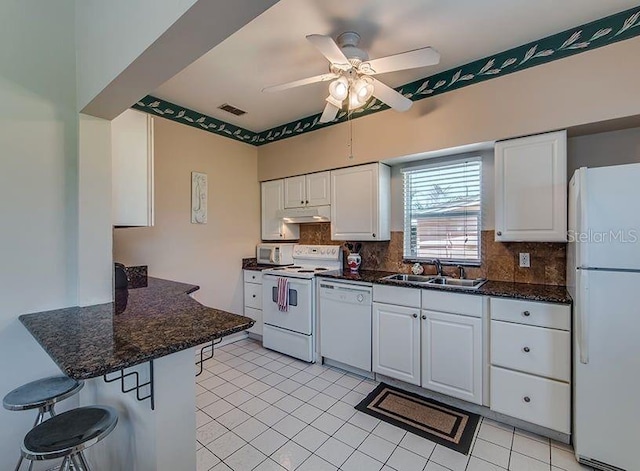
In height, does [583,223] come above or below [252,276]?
Result: above

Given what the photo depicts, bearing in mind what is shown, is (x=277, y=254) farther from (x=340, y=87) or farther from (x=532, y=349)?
(x=532, y=349)

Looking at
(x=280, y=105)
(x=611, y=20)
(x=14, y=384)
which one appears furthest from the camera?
(x=280, y=105)

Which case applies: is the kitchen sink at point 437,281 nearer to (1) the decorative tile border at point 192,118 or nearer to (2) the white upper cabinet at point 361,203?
(2) the white upper cabinet at point 361,203

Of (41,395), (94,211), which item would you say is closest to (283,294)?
(94,211)

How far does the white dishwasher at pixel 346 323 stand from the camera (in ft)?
9.30

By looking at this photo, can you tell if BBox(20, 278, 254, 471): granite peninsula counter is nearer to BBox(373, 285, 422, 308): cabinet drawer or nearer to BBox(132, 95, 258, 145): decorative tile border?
BBox(373, 285, 422, 308): cabinet drawer

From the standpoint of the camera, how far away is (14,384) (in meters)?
1.59

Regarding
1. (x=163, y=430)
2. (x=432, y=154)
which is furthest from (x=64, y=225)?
(x=432, y=154)

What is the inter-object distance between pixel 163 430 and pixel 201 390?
5.48 feet

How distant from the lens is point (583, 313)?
1729mm

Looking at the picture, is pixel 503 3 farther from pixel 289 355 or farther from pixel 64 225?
pixel 289 355

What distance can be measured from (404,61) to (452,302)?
176cm

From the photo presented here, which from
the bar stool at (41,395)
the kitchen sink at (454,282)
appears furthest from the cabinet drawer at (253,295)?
the bar stool at (41,395)

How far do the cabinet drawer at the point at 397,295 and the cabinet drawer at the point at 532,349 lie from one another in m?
0.58
